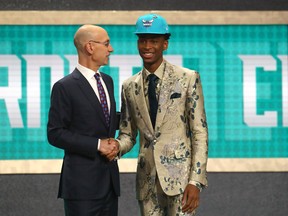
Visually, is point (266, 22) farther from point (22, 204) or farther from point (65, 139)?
point (65, 139)

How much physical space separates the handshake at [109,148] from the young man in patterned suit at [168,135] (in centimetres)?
17

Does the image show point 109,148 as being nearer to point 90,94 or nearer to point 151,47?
point 90,94

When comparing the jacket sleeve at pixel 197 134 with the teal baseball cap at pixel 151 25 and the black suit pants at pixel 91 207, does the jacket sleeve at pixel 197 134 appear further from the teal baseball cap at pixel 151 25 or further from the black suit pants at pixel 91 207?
the black suit pants at pixel 91 207

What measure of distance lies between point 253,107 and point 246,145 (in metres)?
0.36

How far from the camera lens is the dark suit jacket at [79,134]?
15.4 feet

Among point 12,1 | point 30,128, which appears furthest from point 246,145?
point 12,1

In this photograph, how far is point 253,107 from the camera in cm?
758

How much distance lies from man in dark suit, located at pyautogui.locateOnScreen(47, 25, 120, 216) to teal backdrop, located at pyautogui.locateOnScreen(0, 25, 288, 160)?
2675 millimetres

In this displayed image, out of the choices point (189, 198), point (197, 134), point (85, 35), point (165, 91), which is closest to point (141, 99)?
point (165, 91)

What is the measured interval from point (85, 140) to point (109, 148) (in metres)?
0.16

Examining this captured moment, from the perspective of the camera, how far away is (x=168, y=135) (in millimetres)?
4746

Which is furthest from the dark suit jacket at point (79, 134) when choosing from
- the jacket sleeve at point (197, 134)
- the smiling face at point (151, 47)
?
the jacket sleeve at point (197, 134)

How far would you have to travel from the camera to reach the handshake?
473 cm

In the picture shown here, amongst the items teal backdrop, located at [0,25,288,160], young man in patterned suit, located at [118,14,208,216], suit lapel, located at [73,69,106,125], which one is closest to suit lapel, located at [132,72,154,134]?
young man in patterned suit, located at [118,14,208,216]
